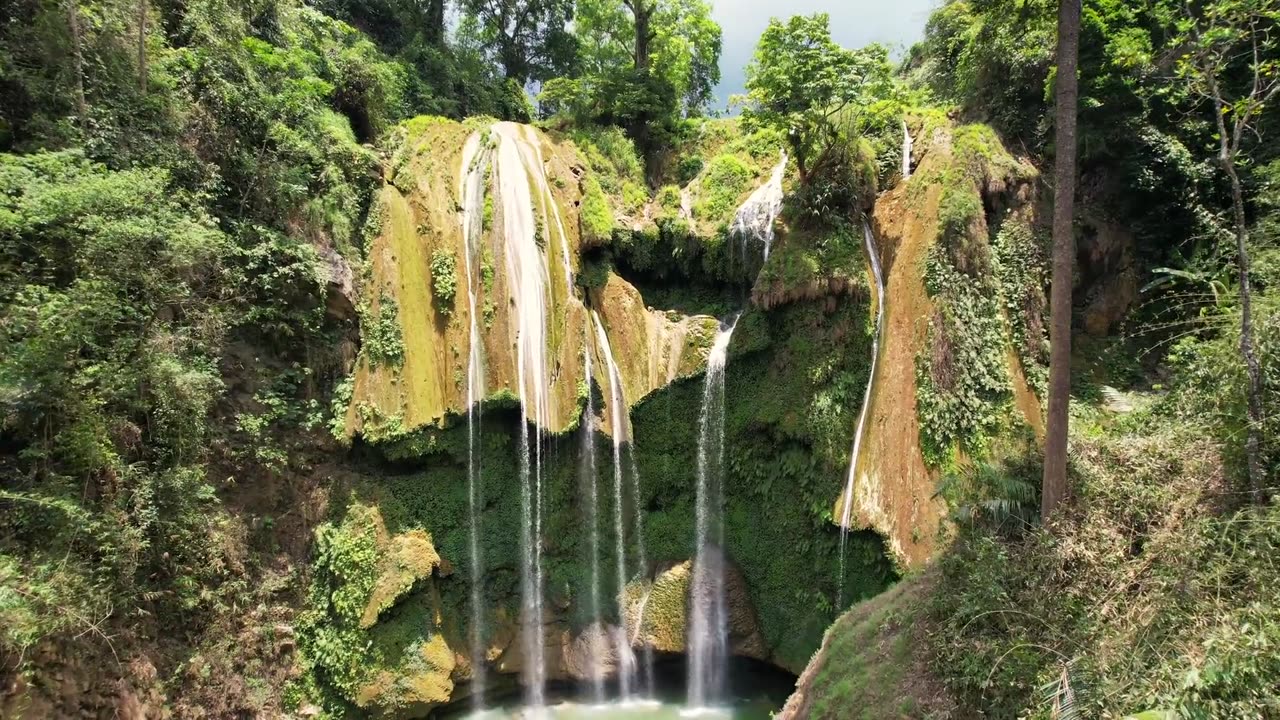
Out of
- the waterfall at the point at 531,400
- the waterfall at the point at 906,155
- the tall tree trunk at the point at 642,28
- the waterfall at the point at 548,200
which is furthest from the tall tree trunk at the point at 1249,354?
the tall tree trunk at the point at 642,28

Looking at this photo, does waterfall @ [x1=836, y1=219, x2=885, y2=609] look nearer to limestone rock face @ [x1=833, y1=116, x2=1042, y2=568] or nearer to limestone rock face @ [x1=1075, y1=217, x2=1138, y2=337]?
limestone rock face @ [x1=833, y1=116, x2=1042, y2=568]

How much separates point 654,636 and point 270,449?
8.36 m

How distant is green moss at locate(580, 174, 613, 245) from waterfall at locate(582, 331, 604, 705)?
282 centimetres

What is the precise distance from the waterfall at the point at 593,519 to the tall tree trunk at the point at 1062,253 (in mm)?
8194

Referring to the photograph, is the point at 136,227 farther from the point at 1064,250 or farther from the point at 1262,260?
the point at 1262,260

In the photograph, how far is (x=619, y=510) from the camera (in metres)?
13.3

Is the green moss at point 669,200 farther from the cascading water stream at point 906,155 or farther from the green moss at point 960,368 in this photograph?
the green moss at point 960,368

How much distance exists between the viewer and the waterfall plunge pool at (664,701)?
12.1m

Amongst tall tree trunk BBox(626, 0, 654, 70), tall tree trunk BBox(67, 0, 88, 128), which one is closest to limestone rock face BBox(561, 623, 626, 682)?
tall tree trunk BBox(67, 0, 88, 128)

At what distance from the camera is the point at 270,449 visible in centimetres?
1095

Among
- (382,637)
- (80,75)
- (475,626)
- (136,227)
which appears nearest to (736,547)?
(475,626)

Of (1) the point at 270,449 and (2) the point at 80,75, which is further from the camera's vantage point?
(1) the point at 270,449

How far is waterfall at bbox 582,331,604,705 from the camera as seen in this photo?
12797 millimetres

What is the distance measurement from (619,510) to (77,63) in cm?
1227
